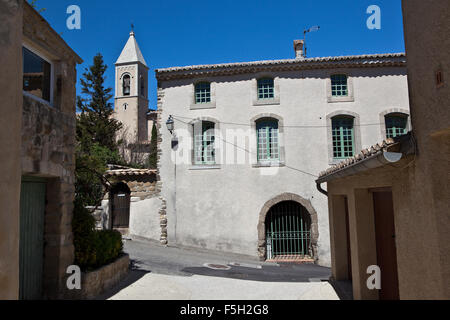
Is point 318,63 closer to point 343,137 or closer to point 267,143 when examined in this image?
point 343,137

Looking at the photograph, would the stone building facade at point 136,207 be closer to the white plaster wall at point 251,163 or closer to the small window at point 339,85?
the white plaster wall at point 251,163

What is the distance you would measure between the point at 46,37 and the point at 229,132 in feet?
29.6

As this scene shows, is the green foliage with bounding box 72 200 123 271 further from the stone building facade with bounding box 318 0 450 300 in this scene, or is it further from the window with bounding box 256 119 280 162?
the window with bounding box 256 119 280 162

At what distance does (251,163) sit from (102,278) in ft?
→ 26.9

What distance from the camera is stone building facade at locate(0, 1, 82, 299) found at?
5316mm

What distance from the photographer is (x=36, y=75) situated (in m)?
5.86

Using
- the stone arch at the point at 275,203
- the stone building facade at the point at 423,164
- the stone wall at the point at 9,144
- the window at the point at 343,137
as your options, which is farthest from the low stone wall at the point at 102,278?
the window at the point at 343,137

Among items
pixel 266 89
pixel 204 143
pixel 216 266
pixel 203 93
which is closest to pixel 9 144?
pixel 216 266

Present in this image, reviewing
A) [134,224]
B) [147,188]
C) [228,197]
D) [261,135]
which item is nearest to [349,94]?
[261,135]

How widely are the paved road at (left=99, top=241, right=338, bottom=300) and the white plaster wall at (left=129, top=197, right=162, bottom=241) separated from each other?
1.49 feet

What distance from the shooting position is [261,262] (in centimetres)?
1288

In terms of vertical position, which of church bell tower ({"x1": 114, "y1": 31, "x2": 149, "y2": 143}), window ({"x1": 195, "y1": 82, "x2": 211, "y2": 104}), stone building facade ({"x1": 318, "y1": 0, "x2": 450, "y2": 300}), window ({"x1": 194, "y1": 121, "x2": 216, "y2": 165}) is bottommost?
stone building facade ({"x1": 318, "y1": 0, "x2": 450, "y2": 300})

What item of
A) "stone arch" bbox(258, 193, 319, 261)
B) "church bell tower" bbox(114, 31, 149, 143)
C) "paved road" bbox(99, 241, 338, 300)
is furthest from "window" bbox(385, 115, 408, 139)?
"church bell tower" bbox(114, 31, 149, 143)
